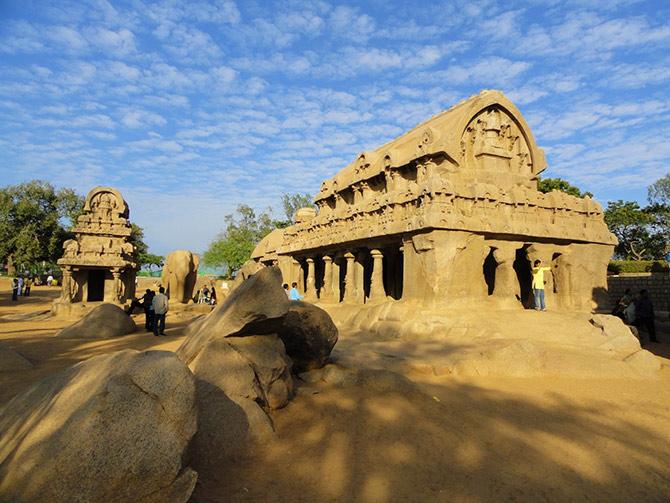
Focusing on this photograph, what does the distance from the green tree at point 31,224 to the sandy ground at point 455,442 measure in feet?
135

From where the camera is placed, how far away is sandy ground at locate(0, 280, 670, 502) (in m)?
4.19

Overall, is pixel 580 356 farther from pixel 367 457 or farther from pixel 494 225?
pixel 367 457

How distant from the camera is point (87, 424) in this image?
3209 mm

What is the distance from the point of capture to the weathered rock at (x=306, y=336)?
759 cm

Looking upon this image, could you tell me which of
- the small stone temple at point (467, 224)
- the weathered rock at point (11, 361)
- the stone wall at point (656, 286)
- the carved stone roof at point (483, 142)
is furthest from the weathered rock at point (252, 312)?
the stone wall at point (656, 286)

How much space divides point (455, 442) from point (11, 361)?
27.7 ft

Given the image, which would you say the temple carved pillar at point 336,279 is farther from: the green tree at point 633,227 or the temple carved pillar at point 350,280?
the green tree at point 633,227

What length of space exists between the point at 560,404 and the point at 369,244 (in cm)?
978

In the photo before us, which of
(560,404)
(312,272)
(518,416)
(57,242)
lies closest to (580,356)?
(560,404)

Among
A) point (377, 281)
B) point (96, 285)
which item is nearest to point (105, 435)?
point (377, 281)

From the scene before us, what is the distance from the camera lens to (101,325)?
1377 cm

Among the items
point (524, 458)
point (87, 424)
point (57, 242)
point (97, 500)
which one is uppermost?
point (57, 242)

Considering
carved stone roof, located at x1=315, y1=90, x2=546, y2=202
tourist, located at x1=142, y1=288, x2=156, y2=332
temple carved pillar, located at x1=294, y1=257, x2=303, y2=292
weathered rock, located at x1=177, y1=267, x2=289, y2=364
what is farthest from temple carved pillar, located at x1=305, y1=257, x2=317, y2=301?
weathered rock, located at x1=177, y1=267, x2=289, y2=364

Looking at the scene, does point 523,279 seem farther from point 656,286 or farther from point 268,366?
point 268,366
